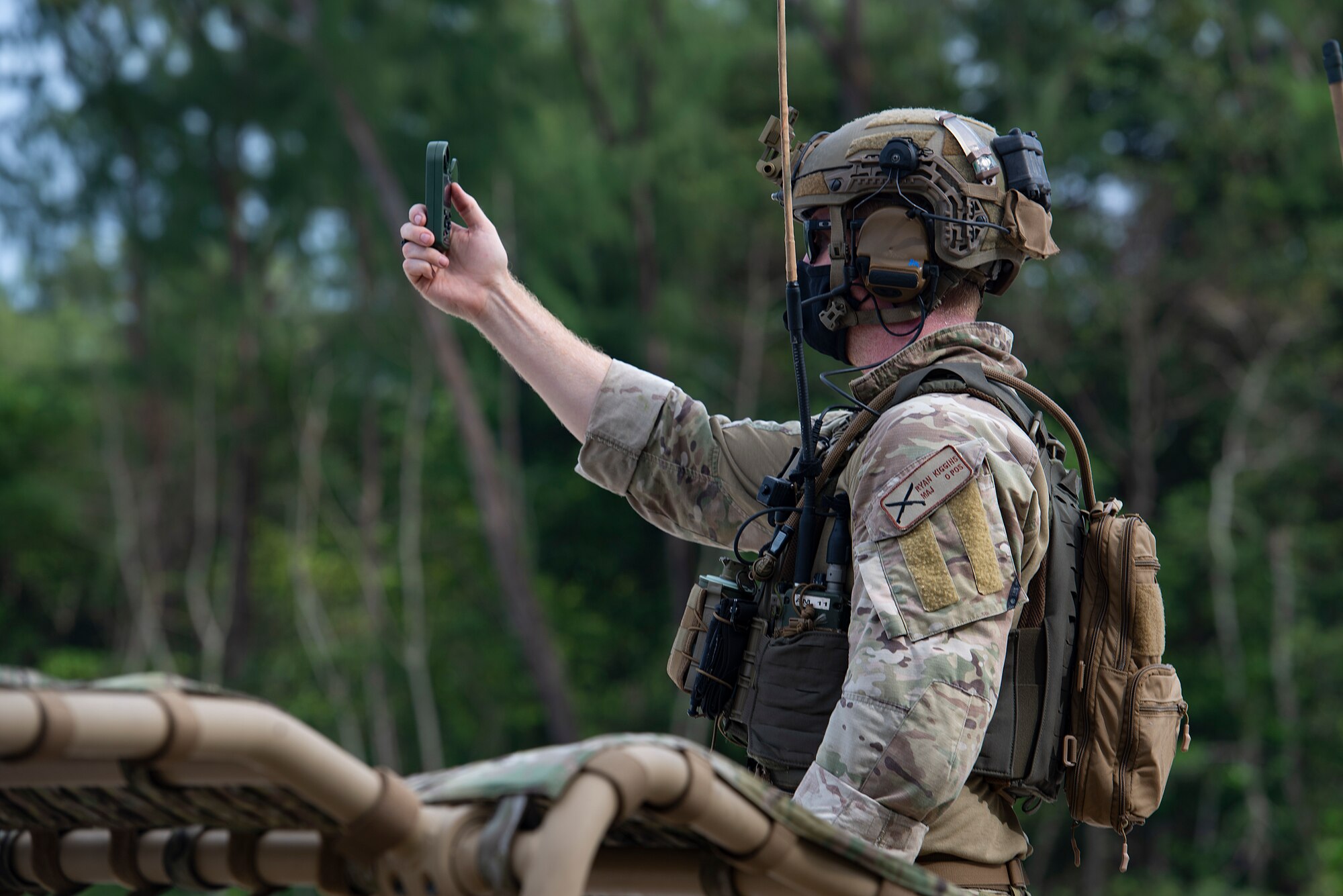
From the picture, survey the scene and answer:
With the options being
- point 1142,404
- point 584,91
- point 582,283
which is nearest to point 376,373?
point 582,283

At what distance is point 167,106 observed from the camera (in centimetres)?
1889

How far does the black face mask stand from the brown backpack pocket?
72 centimetres

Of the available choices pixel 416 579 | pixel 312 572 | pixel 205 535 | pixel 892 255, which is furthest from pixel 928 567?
pixel 205 535

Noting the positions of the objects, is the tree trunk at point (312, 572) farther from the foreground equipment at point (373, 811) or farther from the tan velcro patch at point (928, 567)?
the foreground equipment at point (373, 811)

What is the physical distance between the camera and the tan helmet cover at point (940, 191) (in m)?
2.66

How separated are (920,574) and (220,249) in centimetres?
1966

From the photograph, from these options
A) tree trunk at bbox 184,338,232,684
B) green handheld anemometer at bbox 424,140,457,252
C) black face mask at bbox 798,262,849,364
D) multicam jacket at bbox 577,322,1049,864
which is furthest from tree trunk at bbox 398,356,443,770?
multicam jacket at bbox 577,322,1049,864

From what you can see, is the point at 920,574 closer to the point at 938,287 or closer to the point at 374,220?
the point at 938,287

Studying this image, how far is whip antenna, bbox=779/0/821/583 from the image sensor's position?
8.14 ft

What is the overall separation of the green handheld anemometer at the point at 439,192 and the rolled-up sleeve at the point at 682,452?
0.38 meters

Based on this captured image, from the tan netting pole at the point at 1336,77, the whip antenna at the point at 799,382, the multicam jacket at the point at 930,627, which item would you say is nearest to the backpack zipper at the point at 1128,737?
the multicam jacket at the point at 930,627

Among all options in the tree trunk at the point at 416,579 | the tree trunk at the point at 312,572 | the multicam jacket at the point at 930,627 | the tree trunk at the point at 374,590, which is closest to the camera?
the multicam jacket at the point at 930,627

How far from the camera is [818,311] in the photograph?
2750 millimetres

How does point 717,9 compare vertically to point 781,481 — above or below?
above
